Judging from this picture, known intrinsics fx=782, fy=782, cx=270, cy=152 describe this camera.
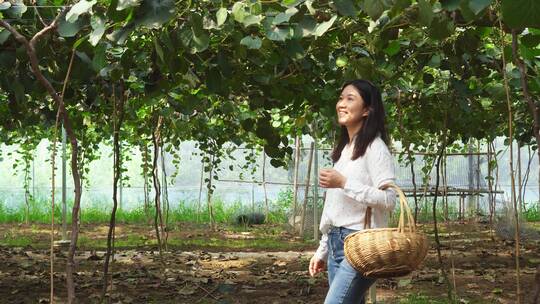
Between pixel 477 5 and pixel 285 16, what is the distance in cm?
61

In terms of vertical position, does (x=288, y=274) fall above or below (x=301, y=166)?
below

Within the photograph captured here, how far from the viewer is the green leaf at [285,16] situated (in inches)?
78.5

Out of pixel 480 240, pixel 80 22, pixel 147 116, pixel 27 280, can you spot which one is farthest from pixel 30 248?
pixel 80 22

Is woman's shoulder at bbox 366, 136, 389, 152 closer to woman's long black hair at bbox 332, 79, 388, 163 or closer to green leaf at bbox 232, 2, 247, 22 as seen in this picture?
woman's long black hair at bbox 332, 79, 388, 163

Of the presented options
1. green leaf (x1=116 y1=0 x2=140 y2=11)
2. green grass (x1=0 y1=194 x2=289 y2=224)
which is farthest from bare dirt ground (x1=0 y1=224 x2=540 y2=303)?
green grass (x1=0 y1=194 x2=289 y2=224)

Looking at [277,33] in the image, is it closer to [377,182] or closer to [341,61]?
[377,182]

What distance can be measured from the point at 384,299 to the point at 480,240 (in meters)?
4.14

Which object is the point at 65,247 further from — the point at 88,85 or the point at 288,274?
the point at 88,85

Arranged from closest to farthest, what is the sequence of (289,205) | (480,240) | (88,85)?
1. (88,85)
2. (480,240)
3. (289,205)

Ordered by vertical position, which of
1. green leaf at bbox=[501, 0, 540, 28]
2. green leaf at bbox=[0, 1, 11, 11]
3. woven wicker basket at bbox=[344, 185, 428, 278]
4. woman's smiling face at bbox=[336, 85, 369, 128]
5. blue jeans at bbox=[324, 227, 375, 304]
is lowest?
blue jeans at bbox=[324, 227, 375, 304]

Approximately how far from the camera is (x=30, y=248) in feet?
25.4

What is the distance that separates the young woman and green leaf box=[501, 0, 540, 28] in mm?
1007

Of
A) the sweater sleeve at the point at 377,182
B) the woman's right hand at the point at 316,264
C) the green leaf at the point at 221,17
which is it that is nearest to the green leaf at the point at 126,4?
the green leaf at the point at 221,17

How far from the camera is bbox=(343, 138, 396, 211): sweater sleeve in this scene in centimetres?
228
